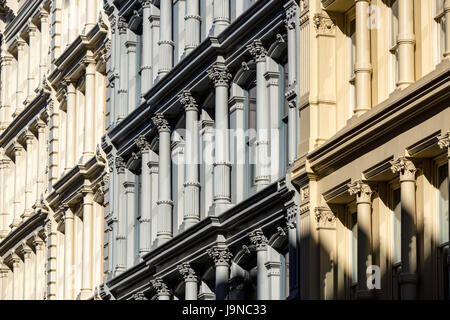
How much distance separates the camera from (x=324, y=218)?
33.4 m

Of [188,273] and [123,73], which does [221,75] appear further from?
[123,73]

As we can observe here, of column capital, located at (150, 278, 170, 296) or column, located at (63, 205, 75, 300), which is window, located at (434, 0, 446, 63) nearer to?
column capital, located at (150, 278, 170, 296)

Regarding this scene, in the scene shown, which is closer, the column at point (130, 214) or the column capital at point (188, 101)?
the column capital at point (188, 101)

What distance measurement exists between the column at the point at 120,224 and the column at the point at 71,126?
18.0 feet

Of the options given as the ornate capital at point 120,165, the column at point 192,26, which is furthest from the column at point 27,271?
the column at point 192,26

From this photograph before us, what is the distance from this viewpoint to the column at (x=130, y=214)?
45.3 meters

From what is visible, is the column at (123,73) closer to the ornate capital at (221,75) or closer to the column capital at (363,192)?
the ornate capital at (221,75)

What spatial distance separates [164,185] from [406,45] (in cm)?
1355

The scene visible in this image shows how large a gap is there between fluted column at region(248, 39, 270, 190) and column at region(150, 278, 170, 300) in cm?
608

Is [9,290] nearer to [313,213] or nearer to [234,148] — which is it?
[234,148]

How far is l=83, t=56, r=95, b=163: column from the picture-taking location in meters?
49.8

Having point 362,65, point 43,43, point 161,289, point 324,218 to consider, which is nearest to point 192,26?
point 161,289

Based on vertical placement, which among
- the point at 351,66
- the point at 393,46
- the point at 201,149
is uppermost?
the point at 351,66
